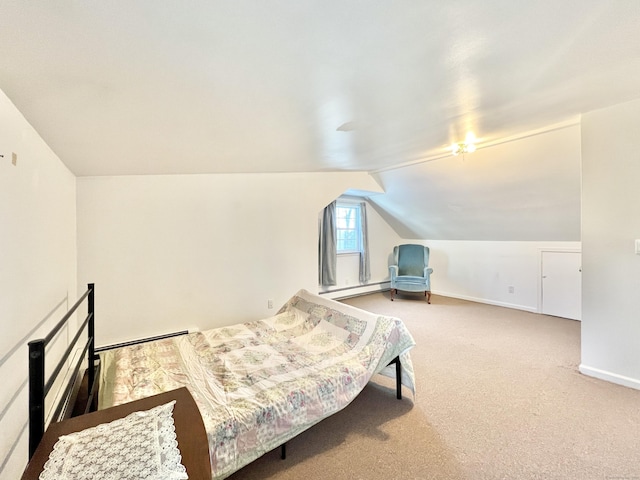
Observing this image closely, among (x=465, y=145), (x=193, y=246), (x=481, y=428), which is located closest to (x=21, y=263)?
(x=193, y=246)

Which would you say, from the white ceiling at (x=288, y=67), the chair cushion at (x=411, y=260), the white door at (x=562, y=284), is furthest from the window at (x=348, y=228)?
the white ceiling at (x=288, y=67)

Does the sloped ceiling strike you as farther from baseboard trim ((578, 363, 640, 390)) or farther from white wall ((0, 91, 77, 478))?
baseboard trim ((578, 363, 640, 390))

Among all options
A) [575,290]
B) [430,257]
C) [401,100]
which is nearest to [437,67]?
[401,100]

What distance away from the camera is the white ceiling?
0.88 m

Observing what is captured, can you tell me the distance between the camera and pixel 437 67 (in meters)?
1.38

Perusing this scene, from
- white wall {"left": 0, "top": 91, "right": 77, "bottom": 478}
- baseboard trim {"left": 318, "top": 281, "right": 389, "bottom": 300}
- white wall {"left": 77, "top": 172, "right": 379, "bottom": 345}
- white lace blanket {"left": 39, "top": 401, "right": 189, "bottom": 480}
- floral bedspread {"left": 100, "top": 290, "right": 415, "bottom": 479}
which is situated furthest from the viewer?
baseboard trim {"left": 318, "top": 281, "right": 389, "bottom": 300}

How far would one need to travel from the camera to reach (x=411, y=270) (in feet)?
18.2

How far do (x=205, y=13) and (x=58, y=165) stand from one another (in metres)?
1.99

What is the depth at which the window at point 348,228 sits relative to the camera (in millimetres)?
5613

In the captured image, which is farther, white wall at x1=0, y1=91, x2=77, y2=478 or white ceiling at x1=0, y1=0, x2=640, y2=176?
white wall at x1=0, y1=91, x2=77, y2=478

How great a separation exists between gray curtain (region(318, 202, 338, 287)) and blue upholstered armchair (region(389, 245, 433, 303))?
1140mm

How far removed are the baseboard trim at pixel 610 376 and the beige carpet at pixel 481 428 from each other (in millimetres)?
54

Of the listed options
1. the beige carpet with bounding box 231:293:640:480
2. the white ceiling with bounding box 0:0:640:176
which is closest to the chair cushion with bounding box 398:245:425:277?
the beige carpet with bounding box 231:293:640:480

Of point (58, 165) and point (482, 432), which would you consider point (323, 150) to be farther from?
point (482, 432)
